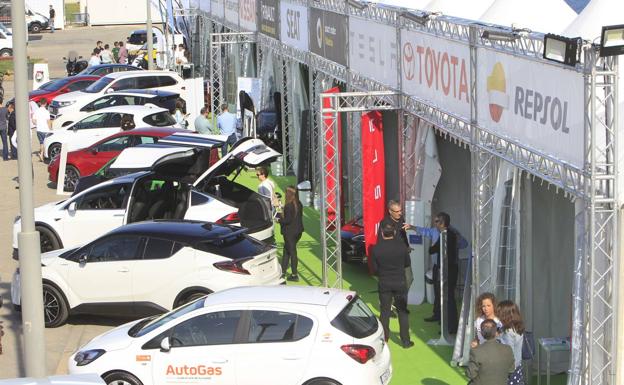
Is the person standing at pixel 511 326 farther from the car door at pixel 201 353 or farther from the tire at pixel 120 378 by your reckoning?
the tire at pixel 120 378

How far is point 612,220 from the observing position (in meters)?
10.9

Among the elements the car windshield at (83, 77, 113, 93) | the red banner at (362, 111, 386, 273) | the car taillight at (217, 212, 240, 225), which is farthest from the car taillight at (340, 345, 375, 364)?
the car windshield at (83, 77, 113, 93)

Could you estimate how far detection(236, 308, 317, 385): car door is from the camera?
1180cm

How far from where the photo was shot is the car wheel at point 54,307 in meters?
16.0

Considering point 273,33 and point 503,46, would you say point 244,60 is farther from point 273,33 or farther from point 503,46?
point 503,46

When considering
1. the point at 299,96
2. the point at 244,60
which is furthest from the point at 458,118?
the point at 244,60

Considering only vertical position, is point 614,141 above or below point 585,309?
above

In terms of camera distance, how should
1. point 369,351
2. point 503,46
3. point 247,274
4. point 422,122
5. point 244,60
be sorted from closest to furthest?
1. point 369,351
2. point 503,46
3. point 247,274
4. point 422,122
5. point 244,60

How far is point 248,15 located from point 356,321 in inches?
787

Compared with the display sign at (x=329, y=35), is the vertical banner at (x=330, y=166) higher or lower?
lower

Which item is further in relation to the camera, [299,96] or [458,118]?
[299,96]

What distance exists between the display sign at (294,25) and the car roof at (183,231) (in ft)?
26.9

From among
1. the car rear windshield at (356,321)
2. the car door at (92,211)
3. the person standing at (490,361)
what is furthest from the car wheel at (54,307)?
the person standing at (490,361)

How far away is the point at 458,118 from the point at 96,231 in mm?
7212
